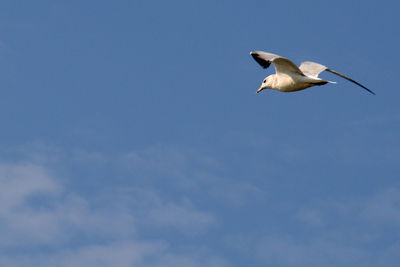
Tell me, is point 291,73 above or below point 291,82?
above

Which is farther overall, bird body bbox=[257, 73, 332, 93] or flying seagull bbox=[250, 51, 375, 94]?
bird body bbox=[257, 73, 332, 93]

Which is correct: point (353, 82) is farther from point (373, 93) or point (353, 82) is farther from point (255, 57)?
point (255, 57)

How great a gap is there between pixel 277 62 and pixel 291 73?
1100 millimetres

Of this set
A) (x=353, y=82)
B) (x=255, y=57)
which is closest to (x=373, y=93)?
(x=353, y=82)

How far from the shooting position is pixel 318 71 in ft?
130

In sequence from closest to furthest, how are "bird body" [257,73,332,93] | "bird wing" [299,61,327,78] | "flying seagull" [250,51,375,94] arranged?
"flying seagull" [250,51,375,94] → "bird body" [257,73,332,93] → "bird wing" [299,61,327,78]

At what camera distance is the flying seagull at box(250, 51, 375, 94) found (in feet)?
125

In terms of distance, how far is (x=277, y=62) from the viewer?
1526 inches

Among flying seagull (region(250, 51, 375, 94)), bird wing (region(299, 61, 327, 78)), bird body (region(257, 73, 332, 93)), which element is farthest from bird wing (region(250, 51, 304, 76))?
bird wing (region(299, 61, 327, 78))

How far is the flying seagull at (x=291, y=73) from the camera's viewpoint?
38.2 m

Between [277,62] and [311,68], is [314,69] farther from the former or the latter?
[277,62]

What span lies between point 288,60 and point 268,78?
491 centimetres

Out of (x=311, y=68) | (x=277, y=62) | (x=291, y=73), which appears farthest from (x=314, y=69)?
(x=277, y=62)

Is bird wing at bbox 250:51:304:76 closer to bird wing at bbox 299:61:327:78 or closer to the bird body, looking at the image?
the bird body
